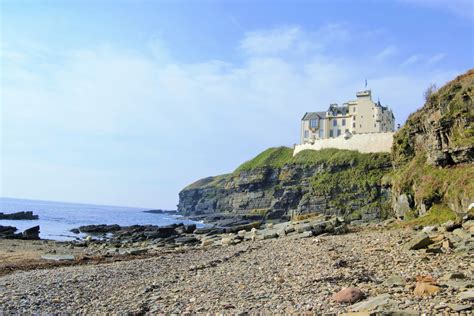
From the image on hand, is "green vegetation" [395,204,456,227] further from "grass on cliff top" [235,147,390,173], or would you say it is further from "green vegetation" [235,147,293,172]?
"green vegetation" [235,147,293,172]

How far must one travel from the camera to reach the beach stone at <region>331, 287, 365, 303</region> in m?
10.8

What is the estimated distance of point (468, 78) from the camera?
37.8m

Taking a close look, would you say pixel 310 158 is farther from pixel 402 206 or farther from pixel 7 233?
pixel 7 233

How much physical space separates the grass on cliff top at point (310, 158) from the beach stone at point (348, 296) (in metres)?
66.5

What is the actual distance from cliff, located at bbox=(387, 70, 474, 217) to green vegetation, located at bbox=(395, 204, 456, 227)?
0.13 meters

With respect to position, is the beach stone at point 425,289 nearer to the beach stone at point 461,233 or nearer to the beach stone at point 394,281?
the beach stone at point 394,281

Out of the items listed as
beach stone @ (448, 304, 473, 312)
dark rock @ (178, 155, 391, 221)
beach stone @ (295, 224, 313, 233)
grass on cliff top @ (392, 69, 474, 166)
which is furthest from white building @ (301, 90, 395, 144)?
beach stone @ (448, 304, 473, 312)

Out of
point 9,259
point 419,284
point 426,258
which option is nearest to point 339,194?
point 9,259

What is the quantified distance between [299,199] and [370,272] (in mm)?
69421

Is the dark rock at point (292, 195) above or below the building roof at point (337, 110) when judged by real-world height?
below

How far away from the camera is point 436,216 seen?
29172 mm

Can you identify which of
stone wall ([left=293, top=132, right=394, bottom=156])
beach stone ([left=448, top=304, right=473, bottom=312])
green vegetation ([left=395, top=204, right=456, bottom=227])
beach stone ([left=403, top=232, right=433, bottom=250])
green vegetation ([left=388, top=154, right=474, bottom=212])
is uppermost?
stone wall ([left=293, top=132, right=394, bottom=156])

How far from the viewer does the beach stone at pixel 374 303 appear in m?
9.64

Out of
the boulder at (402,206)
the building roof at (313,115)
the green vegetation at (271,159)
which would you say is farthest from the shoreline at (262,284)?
the building roof at (313,115)
